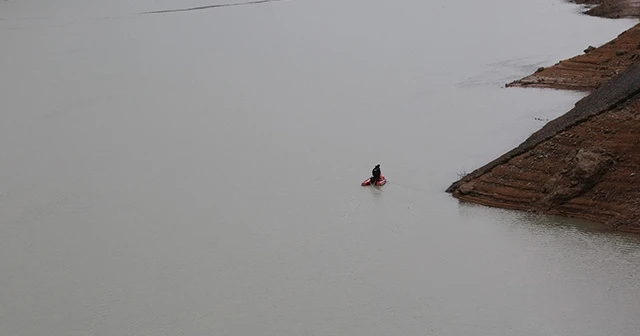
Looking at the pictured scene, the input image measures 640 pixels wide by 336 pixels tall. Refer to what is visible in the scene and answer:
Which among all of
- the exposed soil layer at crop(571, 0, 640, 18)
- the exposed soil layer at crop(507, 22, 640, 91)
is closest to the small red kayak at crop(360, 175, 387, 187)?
the exposed soil layer at crop(507, 22, 640, 91)

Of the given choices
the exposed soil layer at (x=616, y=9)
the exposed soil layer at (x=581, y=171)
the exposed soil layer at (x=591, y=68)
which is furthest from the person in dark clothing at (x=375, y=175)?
the exposed soil layer at (x=616, y=9)

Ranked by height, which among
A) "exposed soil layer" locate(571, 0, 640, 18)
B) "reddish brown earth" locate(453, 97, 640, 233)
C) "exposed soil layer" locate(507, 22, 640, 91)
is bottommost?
"reddish brown earth" locate(453, 97, 640, 233)

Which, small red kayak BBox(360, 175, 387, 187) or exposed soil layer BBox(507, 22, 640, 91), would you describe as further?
exposed soil layer BBox(507, 22, 640, 91)

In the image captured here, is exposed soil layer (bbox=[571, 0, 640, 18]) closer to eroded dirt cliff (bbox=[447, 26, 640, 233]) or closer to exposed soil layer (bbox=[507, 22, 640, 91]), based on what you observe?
exposed soil layer (bbox=[507, 22, 640, 91])

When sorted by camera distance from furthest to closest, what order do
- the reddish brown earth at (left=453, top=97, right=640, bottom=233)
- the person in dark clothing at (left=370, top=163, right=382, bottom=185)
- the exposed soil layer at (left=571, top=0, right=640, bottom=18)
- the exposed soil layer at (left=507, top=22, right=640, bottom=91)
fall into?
the exposed soil layer at (left=571, top=0, right=640, bottom=18) → the exposed soil layer at (left=507, top=22, right=640, bottom=91) → the person in dark clothing at (left=370, top=163, right=382, bottom=185) → the reddish brown earth at (left=453, top=97, right=640, bottom=233)

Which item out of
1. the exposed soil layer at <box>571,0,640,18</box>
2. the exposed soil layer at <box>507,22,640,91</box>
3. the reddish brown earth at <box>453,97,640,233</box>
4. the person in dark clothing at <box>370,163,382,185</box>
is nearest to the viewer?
the reddish brown earth at <box>453,97,640,233</box>

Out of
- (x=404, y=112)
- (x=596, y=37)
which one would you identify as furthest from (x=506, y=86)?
(x=596, y=37)

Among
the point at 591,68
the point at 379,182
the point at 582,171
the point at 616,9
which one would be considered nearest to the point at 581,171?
the point at 582,171

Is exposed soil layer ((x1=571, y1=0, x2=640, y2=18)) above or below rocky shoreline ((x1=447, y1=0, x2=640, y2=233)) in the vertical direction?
above

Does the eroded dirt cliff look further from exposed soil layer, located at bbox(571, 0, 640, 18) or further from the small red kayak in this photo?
exposed soil layer, located at bbox(571, 0, 640, 18)
